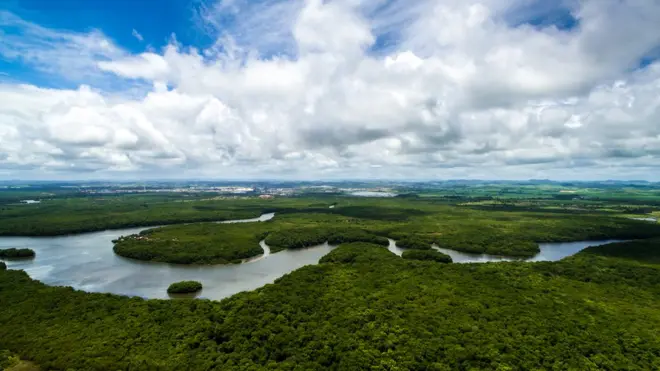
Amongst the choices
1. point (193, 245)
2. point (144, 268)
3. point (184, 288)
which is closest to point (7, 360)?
point (184, 288)

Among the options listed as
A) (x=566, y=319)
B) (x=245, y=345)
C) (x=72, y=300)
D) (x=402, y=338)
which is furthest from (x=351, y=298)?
(x=72, y=300)

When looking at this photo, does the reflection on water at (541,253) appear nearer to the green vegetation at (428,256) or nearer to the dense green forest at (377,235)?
the dense green forest at (377,235)

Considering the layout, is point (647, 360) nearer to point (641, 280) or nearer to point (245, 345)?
point (641, 280)

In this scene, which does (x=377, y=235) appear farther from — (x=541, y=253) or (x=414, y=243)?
(x=541, y=253)

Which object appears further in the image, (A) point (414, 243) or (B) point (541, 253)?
(A) point (414, 243)

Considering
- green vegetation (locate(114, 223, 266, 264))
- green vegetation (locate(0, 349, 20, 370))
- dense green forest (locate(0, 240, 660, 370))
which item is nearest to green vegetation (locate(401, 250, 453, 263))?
dense green forest (locate(0, 240, 660, 370))

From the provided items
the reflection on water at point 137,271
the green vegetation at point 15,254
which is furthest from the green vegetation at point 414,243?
the green vegetation at point 15,254

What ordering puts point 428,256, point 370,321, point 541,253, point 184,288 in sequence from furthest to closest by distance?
1. point 541,253
2. point 428,256
3. point 184,288
4. point 370,321
